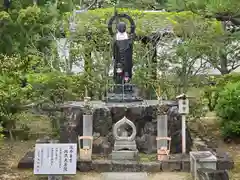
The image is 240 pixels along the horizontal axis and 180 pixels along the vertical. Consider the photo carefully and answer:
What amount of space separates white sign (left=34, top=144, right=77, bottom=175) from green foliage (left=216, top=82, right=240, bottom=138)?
4720 millimetres

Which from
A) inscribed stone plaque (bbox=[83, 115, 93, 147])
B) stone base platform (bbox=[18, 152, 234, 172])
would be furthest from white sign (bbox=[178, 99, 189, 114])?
inscribed stone plaque (bbox=[83, 115, 93, 147])

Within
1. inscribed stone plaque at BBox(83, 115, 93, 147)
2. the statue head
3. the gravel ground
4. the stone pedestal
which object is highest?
the statue head

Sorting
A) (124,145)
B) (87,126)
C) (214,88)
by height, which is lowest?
(124,145)

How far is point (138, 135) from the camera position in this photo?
10.4 metres

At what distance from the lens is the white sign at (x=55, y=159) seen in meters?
8.01

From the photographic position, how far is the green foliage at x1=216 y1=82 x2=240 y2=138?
37.7ft

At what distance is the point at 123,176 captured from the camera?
8.78 m

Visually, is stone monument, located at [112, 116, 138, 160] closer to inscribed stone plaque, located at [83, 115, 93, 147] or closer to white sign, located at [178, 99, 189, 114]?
inscribed stone plaque, located at [83, 115, 93, 147]

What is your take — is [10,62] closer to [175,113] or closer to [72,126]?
[72,126]

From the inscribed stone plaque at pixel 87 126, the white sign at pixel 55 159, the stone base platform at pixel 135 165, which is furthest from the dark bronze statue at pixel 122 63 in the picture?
the white sign at pixel 55 159

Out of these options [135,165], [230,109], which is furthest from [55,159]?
[230,109]

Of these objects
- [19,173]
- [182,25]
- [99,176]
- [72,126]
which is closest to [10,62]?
[72,126]

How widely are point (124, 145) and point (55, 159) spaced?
1862mm

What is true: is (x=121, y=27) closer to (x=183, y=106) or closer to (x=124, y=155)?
(x=183, y=106)
